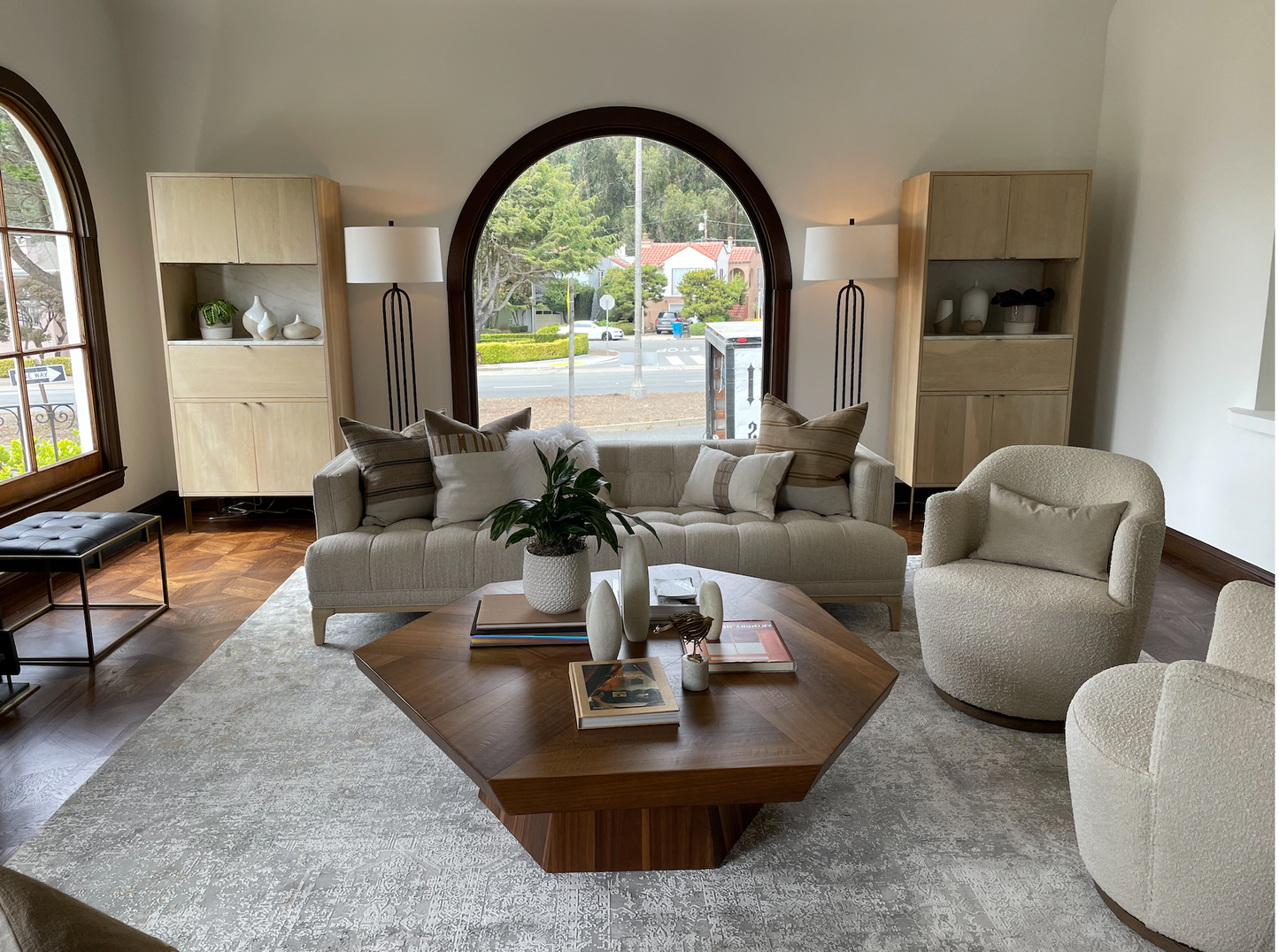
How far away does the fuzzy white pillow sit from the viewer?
3635 mm

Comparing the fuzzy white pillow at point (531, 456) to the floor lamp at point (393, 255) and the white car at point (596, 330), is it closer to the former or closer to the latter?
the floor lamp at point (393, 255)

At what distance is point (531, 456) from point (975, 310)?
288 cm

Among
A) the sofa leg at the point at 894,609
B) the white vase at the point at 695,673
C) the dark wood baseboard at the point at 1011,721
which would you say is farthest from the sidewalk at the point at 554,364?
the white vase at the point at 695,673

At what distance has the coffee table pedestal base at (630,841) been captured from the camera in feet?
6.76

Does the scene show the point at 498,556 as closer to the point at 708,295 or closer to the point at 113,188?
the point at 708,295

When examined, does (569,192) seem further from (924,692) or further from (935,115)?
(924,692)

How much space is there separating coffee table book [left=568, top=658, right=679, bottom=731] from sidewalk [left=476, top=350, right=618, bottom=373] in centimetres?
359

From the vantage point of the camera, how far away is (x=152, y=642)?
3424 mm

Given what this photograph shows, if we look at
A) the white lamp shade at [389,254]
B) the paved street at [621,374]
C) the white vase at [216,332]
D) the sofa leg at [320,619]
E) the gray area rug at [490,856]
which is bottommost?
the gray area rug at [490,856]

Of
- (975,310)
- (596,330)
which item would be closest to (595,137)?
(596,330)

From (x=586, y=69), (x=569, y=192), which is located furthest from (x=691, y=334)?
(x=586, y=69)

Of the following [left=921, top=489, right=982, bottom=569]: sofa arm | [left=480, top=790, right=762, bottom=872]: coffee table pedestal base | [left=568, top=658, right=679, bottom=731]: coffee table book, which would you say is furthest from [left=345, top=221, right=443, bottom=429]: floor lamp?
[left=480, top=790, right=762, bottom=872]: coffee table pedestal base

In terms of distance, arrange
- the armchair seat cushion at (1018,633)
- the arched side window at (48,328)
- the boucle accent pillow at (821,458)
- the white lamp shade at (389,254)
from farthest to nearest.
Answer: the white lamp shade at (389,254)
the arched side window at (48,328)
the boucle accent pillow at (821,458)
the armchair seat cushion at (1018,633)

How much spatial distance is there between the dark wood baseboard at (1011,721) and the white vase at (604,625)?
126 cm
